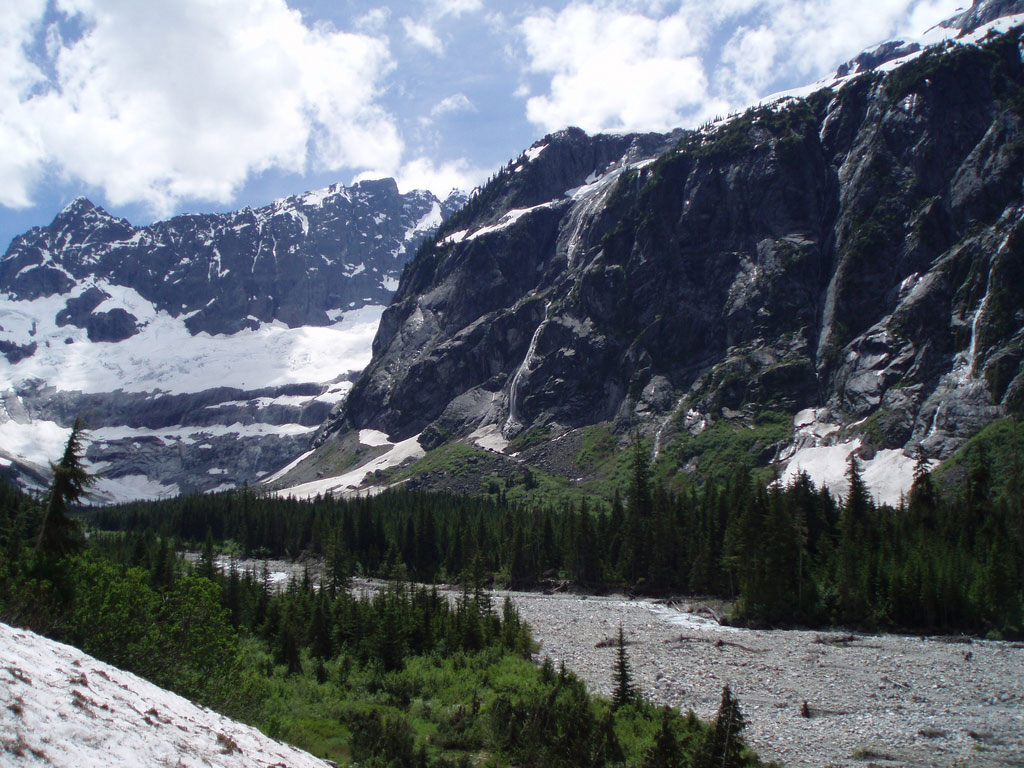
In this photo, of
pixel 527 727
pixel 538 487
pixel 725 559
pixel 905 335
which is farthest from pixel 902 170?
pixel 527 727

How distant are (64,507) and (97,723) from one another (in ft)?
74.2

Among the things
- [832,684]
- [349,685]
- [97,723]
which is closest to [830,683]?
[832,684]

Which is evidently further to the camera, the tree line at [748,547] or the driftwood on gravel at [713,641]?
the tree line at [748,547]

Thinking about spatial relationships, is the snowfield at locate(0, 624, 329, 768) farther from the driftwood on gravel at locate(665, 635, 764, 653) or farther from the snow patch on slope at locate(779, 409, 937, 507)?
the snow patch on slope at locate(779, 409, 937, 507)

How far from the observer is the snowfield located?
1223 centimetres

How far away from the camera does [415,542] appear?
380 feet

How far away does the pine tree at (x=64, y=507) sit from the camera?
3147 cm

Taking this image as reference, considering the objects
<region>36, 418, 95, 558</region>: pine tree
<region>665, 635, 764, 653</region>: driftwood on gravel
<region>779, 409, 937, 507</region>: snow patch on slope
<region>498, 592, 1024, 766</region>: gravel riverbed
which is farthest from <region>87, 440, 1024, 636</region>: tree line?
<region>36, 418, 95, 558</region>: pine tree

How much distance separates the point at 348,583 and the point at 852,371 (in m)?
137

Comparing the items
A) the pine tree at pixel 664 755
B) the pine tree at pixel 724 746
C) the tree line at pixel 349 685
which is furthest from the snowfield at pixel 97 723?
the pine tree at pixel 724 746

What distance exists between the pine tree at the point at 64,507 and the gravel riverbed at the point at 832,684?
27.0 m

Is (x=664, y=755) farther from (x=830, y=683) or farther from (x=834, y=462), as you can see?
(x=834, y=462)

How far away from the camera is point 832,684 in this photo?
4281 centimetres

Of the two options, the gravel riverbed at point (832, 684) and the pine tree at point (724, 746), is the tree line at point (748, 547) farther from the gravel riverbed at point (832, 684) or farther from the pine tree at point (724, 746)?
the pine tree at point (724, 746)
